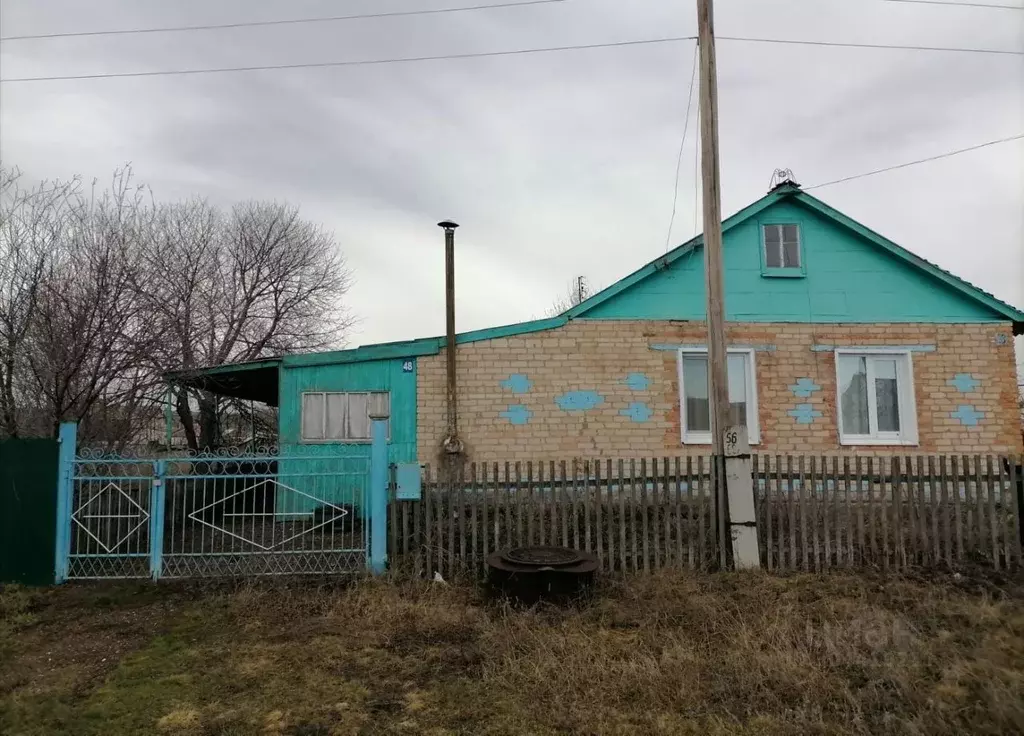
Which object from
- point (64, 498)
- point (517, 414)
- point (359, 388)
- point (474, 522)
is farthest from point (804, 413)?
point (64, 498)

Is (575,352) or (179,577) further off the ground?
(575,352)

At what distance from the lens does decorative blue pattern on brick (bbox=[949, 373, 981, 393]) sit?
1127 centimetres

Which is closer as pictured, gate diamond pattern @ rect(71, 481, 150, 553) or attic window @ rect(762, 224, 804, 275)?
gate diamond pattern @ rect(71, 481, 150, 553)

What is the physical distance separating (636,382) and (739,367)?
5.66ft

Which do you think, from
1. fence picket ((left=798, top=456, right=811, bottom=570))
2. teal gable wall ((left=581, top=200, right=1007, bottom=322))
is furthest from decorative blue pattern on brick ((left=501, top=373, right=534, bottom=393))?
fence picket ((left=798, top=456, right=811, bottom=570))

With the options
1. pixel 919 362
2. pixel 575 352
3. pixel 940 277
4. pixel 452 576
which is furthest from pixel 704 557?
pixel 940 277

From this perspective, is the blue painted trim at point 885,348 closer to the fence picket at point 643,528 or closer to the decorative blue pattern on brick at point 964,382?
the decorative blue pattern on brick at point 964,382

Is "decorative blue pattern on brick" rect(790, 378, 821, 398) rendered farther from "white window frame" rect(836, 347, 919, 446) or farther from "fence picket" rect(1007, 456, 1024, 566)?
"fence picket" rect(1007, 456, 1024, 566)

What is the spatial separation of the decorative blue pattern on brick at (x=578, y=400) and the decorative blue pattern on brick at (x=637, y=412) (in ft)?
1.36

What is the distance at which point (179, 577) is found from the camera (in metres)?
7.39

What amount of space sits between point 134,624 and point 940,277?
12.0 meters

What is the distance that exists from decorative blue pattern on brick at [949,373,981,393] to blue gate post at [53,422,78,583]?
12.3 m

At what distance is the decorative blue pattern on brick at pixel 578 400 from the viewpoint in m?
10.9

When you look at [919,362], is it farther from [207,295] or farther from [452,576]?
[207,295]
